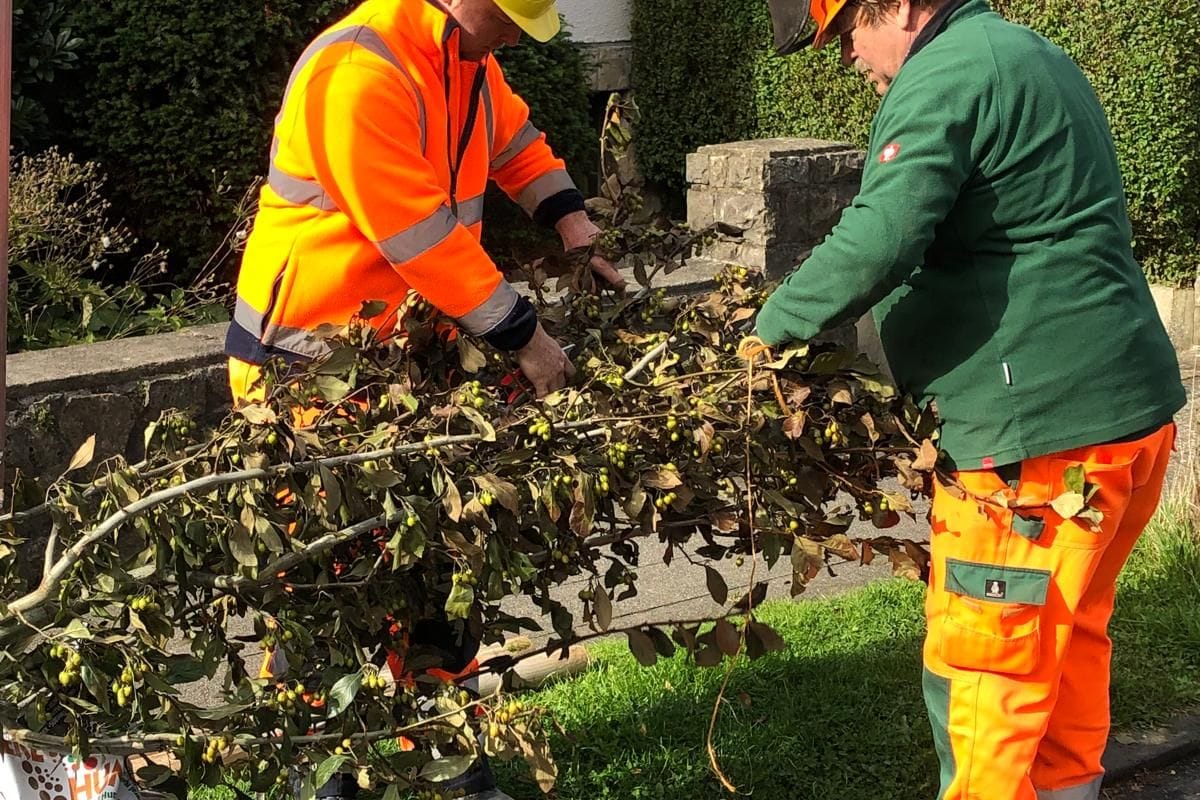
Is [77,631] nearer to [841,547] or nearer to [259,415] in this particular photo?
[259,415]

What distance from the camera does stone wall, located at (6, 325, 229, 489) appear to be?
4.43m

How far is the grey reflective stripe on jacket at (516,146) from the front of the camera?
3531 mm

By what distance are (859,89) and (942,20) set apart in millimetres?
6402

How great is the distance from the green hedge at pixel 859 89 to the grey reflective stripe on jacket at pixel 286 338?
6263mm

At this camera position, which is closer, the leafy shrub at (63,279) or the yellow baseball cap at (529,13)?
the yellow baseball cap at (529,13)

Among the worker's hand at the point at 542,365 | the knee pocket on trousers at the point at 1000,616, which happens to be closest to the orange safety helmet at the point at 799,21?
the worker's hand at the point at 542,365

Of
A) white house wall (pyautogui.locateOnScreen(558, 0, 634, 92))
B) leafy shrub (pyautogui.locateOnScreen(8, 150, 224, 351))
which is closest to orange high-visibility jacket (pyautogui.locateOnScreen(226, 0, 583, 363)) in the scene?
leafy shrub (pyautogui.locateOnScreen(8, 150, 224, 351))

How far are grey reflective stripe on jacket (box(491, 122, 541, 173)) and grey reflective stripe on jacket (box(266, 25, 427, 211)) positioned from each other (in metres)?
0.60

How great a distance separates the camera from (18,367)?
4.58 metres

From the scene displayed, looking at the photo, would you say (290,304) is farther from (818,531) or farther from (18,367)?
(18,367)

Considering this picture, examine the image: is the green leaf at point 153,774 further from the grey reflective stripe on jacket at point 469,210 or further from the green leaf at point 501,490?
the grey reflective stripe on jacket at point 469,210

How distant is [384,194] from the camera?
9.05 ft

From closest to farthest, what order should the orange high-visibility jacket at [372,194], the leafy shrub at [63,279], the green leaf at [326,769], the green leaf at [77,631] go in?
the green leaf at [77,631]
the green leaf at [326,769]
the orange high-visibility jacket at [372,194]
the leafy shrub at [63,279]

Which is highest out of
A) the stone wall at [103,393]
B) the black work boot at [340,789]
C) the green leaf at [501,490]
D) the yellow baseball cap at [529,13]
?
the yellow baseball cap at [529,13]
